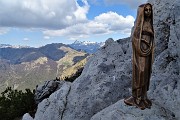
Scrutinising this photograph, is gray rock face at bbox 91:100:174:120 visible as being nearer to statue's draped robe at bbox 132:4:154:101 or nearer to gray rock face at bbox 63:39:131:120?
statue's draped robe at bbox 132:4:154:101

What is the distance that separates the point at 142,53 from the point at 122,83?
9027 millimetres

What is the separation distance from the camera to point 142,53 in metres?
17.6

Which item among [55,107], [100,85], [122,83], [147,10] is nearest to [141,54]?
[147,10]

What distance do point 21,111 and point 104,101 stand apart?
163ft

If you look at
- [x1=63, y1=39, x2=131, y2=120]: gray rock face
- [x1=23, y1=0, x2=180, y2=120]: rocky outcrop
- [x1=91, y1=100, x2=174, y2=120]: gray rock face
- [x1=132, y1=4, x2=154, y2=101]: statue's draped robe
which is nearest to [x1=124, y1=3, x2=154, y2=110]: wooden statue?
[x1=132, y1=4, x2=154, y2=101]: statue's draped robe

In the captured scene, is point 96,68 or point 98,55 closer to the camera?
point 96,68

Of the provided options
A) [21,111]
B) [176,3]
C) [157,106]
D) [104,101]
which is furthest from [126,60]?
[21,111]

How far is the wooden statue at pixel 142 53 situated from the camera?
17.7 meters

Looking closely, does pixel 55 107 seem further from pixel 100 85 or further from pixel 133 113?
pixel 133 113

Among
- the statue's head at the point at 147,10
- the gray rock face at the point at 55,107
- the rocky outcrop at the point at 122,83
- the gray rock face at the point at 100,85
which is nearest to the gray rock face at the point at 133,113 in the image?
the rocky outcrop at the point at 122,83

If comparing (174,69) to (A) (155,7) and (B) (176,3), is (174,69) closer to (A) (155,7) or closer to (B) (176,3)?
(B) (176,3)

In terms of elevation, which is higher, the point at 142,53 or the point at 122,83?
the point at 142,53

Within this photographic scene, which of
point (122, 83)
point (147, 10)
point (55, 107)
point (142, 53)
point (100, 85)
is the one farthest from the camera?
point (55, 107)

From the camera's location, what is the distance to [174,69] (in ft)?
70.5
